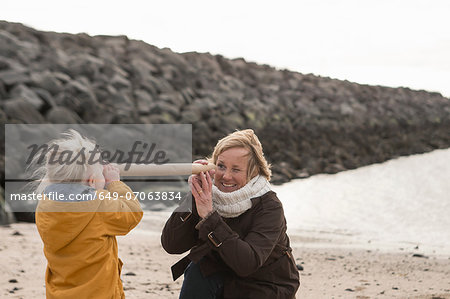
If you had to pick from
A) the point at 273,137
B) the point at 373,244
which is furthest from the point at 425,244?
the point at 273,137

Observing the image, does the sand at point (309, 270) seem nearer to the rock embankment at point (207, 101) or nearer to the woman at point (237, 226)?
the woman at point (237, 226)

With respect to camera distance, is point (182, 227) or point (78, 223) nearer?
point (78, 223)

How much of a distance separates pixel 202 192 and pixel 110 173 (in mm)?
535

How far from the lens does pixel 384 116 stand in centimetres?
2345

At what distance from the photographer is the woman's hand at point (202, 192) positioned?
3.11m

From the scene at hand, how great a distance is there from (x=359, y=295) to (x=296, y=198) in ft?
24.3

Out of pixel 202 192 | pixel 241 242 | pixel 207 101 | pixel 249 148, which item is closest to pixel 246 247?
pixel 241 242

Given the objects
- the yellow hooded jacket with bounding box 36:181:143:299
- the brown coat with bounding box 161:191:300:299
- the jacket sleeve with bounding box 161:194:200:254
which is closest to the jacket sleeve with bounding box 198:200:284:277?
the brown coat with bounding box 161:191:300:299

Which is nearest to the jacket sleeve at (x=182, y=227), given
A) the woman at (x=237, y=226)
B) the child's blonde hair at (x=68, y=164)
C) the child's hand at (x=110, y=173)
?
the woman at (x=237, y=226)

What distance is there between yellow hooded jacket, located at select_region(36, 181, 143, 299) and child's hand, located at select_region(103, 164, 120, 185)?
163mm

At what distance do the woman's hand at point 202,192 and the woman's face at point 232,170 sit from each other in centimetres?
18

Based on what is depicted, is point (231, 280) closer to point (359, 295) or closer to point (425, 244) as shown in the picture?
point (359, 295)

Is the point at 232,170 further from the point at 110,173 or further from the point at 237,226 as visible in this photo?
the point at 110,173

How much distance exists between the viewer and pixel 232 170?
335cm
